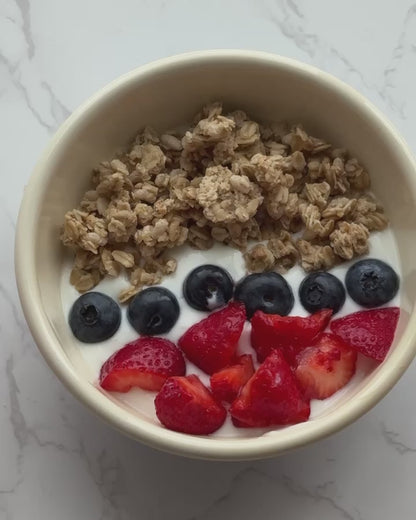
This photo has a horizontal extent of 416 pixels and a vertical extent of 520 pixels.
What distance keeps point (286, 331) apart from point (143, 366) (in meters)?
0.19

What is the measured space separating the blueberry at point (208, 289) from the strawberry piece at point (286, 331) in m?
0.05

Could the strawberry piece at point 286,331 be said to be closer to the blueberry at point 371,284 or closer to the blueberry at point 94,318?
the blueberry at point 371,284

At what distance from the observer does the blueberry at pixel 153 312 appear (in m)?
1.19

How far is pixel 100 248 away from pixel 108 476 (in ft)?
1.13

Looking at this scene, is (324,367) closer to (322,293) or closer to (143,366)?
(322,293)

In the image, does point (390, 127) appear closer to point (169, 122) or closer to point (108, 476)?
point (169, 122)

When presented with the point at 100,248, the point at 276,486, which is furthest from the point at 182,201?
the point at 276,486

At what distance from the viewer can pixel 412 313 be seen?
116 centimetres

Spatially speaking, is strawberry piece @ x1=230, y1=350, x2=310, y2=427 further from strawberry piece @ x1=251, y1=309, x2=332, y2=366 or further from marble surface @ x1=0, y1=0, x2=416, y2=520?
marble surface @ x1=0, y1=0, x2=416, y2=520

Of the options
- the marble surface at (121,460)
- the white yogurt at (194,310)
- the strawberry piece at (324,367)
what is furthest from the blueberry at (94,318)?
the strawberry piece at (324,367)

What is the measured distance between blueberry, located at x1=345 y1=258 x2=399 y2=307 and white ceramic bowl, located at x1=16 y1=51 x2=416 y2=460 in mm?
24

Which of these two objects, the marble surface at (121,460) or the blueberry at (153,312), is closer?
the blueberry at (153,312)

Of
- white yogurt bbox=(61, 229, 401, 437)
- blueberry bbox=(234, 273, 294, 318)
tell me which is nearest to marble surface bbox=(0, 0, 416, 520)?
white yogurt bbox=(61, 229, 401, 437)

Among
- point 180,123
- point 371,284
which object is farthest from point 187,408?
point 180,123
